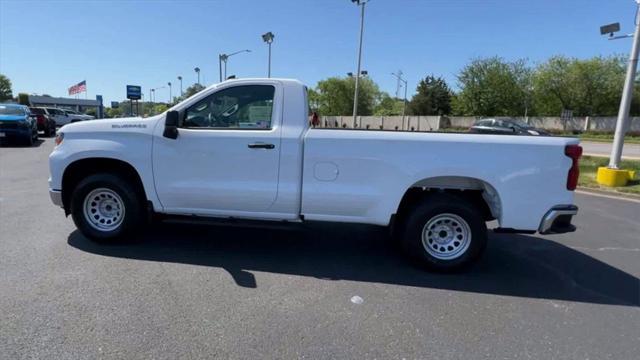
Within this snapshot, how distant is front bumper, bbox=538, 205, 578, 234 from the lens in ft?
13.6

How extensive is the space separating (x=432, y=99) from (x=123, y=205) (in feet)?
245

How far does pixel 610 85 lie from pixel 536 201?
61904 millimetres

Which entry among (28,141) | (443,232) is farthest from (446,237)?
(28,141)

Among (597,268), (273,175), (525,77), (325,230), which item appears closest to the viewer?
(273,175)

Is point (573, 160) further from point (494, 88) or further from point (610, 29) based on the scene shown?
point (494, 88)

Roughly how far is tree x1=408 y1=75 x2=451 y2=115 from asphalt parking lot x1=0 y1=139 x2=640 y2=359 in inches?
2814

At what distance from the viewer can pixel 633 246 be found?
5719 millimetres

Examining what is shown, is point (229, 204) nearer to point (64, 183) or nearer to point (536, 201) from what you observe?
point (64, 183)

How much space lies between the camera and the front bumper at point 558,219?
415 cm

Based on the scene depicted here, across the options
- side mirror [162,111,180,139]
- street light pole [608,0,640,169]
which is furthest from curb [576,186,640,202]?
side mirror [162,111,180,139]

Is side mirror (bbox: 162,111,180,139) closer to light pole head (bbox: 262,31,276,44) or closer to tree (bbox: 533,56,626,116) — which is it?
light pole head (bbox: 262,31,276,44)

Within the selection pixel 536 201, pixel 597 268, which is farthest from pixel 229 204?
pixel 597 268

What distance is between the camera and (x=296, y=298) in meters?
3.73

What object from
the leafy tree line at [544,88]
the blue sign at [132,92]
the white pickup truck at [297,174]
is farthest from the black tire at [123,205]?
the leafy tree line at [544,88]
